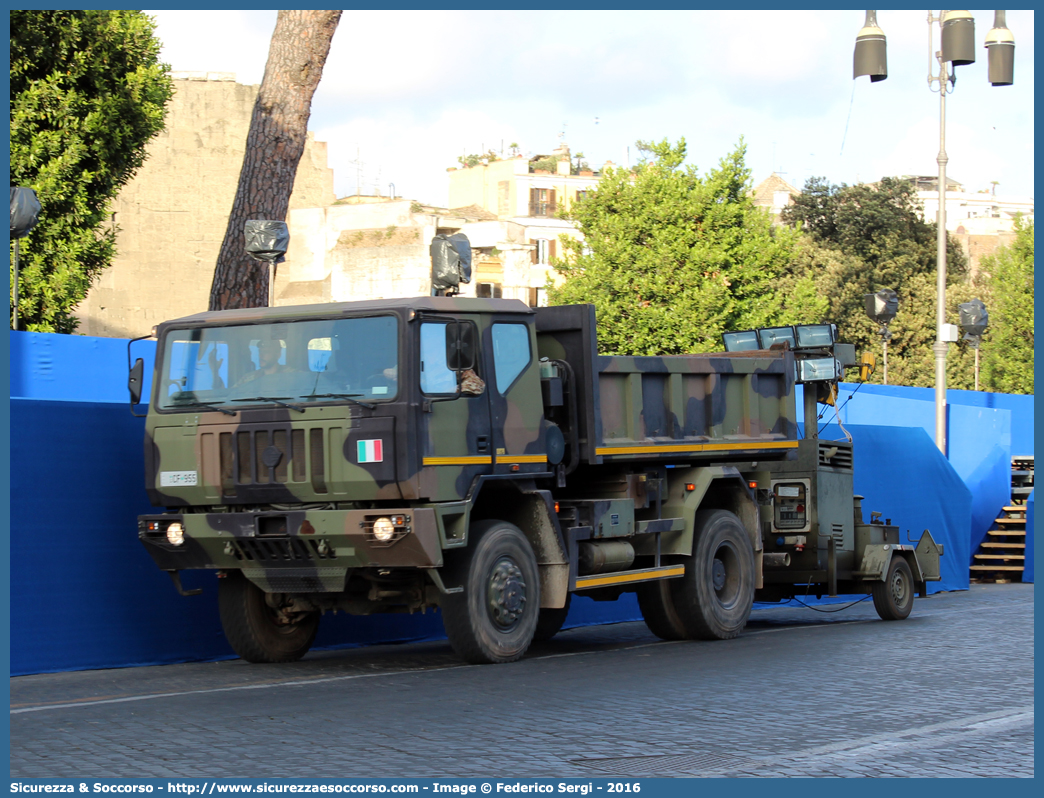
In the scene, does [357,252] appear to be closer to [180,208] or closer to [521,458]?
[180,208]

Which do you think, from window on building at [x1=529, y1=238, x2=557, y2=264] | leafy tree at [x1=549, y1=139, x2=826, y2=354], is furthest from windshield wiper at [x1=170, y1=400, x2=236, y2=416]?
window on building at [x1=529, y1=238, x2=557, y2=264]

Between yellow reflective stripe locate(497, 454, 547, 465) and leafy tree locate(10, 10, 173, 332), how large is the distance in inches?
646

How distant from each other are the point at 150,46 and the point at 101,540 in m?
17.6

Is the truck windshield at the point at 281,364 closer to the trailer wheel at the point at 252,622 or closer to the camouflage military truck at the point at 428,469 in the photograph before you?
the camouflage military truck at the point at 428,469

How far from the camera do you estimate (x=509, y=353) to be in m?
11.1

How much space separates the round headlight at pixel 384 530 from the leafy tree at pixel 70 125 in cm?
1703

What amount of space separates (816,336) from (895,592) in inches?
112

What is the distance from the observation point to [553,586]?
11.3 m

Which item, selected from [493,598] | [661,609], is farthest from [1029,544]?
[493,598]

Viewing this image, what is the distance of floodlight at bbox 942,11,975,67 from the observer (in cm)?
1988

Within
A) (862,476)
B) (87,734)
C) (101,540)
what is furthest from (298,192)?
(87,734)

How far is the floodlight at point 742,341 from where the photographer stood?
1532 centimetres

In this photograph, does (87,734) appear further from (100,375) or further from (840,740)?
(100,375)

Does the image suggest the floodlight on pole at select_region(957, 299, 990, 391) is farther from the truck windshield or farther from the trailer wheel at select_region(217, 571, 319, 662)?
the truck windshield
